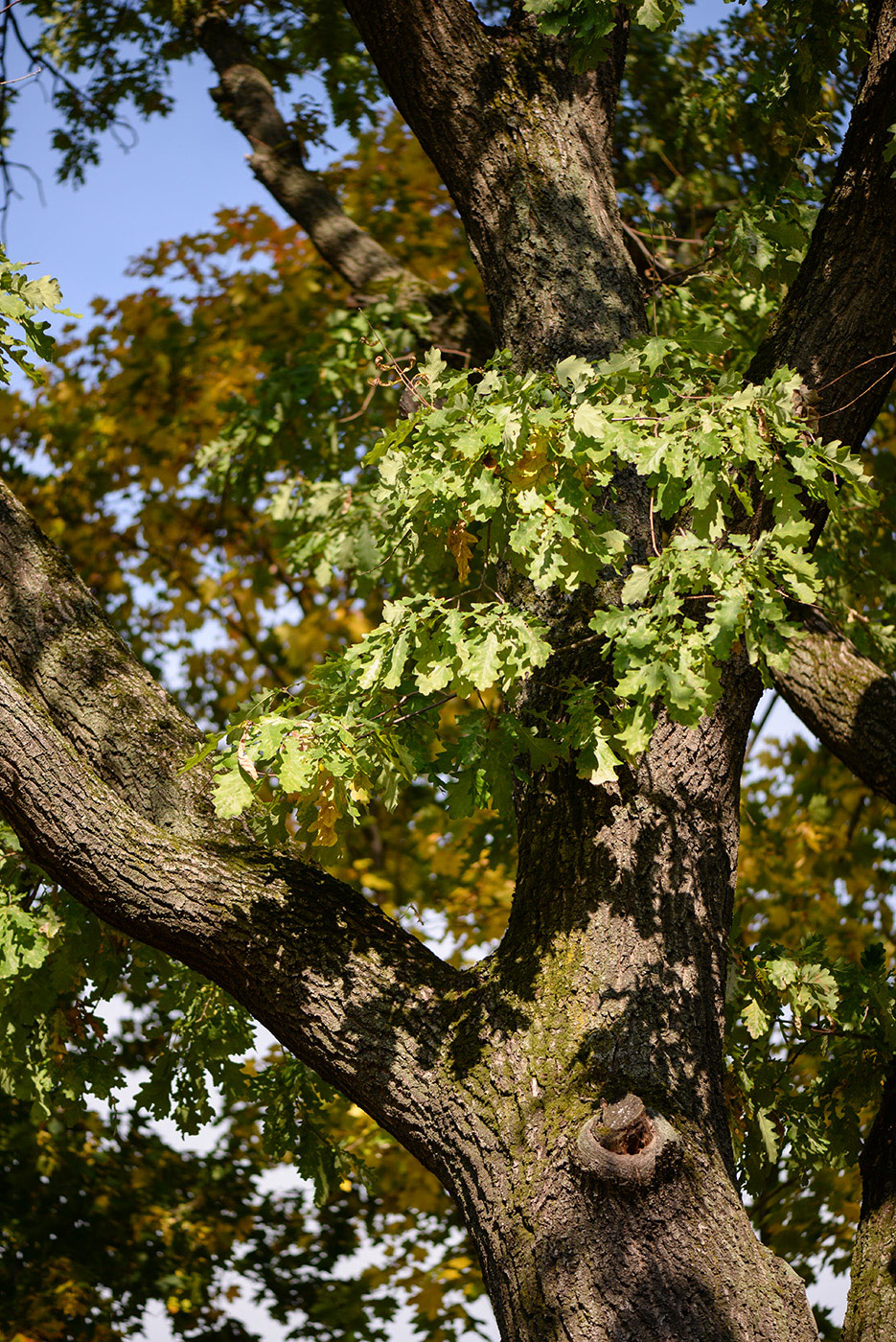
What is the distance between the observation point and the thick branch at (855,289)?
3.36 metres

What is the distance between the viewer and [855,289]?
3.36 metres

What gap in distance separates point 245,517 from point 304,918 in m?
7.47

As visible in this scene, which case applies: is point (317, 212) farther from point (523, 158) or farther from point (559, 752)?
point (559, 752)

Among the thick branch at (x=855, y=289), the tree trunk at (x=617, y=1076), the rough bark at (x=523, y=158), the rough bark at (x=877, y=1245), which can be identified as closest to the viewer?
the tree trunk at (x=617, y=1076)

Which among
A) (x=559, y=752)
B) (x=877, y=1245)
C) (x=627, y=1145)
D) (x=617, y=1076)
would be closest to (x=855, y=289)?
(x=559, y=752)

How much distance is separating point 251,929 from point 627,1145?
1.10 meters

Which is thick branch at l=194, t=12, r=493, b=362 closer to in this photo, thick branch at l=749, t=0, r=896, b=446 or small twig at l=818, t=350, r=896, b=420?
thick branch at l=749, t=0, r=896, b=446

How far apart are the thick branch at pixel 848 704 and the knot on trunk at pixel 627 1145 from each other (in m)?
2.58

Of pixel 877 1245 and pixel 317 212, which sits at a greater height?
pixel 317 212

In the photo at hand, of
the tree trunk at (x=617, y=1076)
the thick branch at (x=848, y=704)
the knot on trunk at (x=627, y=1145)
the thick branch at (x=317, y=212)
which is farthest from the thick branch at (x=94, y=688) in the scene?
the thick branch at (x=317, y=212)

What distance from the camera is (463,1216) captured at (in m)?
2.90

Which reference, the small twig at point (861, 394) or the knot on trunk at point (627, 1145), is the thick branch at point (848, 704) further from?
the knot on trunk at point (627, 1145)

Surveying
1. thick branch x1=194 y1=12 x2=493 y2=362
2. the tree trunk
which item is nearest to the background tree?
the tree trunk

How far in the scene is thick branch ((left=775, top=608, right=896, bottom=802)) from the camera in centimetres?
479
